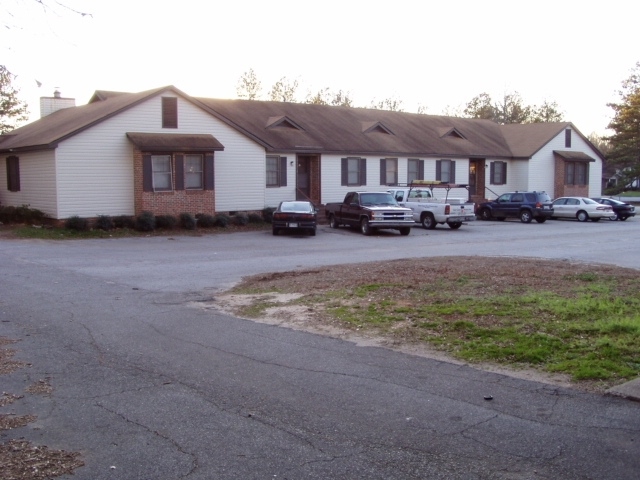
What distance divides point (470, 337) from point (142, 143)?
21782 mm

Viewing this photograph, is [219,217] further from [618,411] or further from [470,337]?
[618,411]

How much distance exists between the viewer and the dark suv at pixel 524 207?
38469 millimetres

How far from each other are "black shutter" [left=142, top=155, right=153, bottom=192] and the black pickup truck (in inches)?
319

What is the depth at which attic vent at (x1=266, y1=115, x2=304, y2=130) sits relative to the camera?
37219 millimetres

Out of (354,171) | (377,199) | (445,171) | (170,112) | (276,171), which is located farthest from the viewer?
(445,171)

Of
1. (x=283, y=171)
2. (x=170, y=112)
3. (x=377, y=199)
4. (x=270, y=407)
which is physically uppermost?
(x=170, y=112)

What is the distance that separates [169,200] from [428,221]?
11720mm

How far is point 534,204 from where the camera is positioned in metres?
38.5

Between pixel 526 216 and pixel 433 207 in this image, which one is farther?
pixel 526 216

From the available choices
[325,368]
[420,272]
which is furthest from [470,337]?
[420,272]

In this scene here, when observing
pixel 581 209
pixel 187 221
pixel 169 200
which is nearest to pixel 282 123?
pixel 169 200

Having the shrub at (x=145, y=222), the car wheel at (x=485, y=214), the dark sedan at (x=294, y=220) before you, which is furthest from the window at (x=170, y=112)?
the car wheel at (x=485, y=214)

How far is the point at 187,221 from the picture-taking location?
29453 millimetres

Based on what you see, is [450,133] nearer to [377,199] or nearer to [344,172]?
Answer: [344,172]
